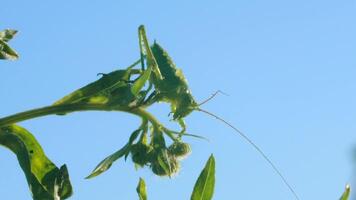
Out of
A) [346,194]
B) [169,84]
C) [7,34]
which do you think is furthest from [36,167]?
[346,194]

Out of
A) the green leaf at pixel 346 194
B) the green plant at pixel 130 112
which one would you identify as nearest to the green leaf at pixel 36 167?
the green plant at pixel 130 112

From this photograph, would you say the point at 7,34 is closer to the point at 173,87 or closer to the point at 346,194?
the point at 173,87

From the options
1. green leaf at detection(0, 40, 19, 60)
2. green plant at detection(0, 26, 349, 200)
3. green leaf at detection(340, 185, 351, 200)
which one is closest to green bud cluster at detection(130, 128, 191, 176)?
green plant at detection(0, 26, 349, 200)

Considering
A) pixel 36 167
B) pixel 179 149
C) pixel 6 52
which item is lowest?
pixel 179 149

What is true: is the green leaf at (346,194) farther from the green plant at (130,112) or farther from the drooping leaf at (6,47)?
the drooping leaf at (6,47)

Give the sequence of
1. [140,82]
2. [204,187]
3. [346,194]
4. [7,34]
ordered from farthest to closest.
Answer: [7,34] < [140,82] < [204,187] < [346,194]

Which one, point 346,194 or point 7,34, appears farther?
point 7,34

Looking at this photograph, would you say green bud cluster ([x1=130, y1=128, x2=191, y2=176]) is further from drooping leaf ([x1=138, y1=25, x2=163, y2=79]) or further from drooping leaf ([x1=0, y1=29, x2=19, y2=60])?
drooping leaf ([x1=0, y1=29, x2=19, y2=60])
